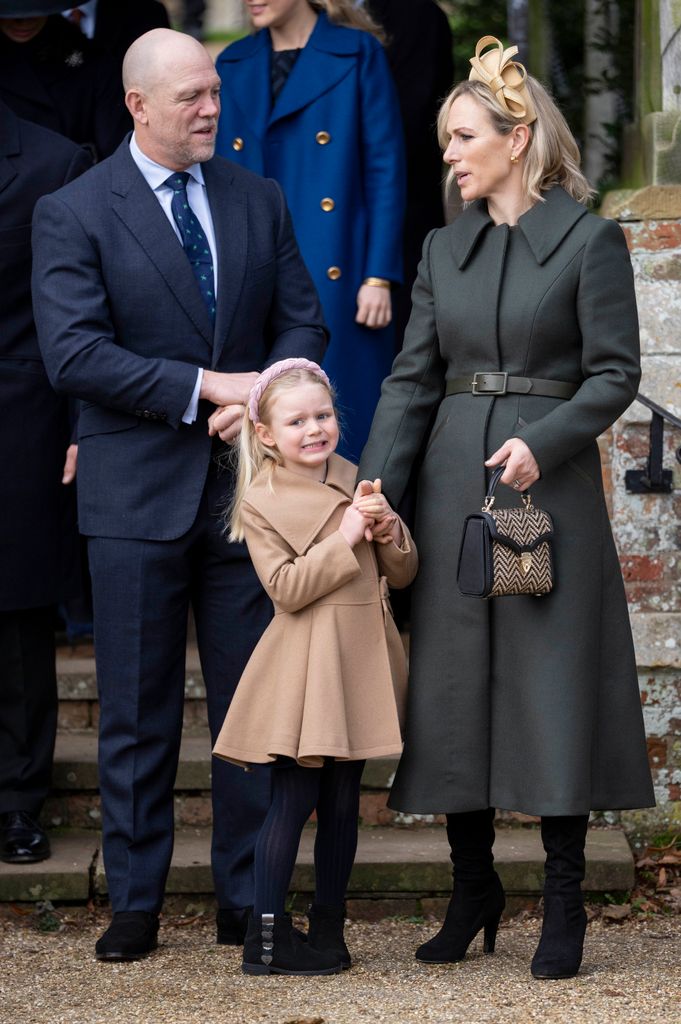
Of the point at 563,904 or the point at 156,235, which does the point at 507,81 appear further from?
the point at 563,904

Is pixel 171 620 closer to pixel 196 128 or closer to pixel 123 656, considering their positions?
pixel 123 656

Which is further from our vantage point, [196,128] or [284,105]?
[284,105]

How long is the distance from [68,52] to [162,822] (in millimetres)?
2387

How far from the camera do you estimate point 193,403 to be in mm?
3955

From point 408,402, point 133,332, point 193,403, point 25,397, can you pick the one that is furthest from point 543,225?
point 25,397

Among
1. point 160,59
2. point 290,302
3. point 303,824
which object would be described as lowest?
point 303,824

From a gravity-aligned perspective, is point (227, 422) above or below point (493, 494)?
above

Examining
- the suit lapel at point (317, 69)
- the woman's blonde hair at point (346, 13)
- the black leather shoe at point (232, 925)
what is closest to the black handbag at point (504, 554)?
the black leather shoe at point (232, 925)

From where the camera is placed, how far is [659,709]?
4703 millimetres

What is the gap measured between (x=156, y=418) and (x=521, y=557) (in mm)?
975

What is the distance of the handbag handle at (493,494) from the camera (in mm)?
3617

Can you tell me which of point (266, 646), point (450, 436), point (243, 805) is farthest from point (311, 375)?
point (243, 805)

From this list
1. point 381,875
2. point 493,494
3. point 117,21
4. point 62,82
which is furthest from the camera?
point 117,21

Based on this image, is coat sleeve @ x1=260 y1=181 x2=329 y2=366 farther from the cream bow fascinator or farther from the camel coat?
the cream bow fascinator
